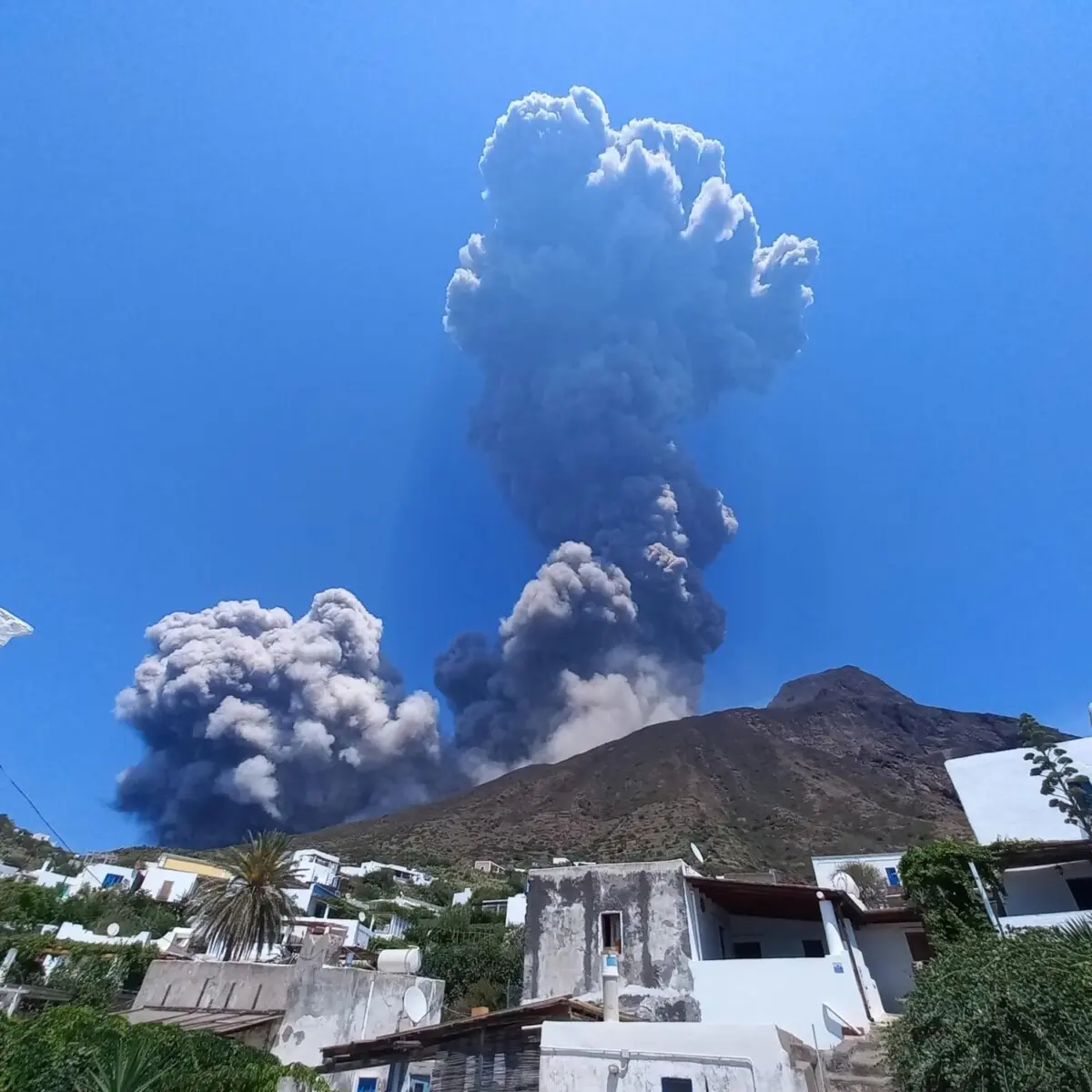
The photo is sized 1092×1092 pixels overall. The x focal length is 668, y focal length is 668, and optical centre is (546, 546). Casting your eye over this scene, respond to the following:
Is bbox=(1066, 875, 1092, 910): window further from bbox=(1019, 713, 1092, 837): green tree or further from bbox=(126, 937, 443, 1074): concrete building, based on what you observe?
bbox=(126, 937, 443, 1074): concrete building

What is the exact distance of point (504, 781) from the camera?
123312mm

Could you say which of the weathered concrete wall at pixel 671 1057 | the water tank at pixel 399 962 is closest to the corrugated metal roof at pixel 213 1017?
the water tank at pixel 399 962

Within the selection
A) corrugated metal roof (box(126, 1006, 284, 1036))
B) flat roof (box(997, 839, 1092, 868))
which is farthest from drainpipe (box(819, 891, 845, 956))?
corrugated metal roof (box(126, 1006, 284, 1036))

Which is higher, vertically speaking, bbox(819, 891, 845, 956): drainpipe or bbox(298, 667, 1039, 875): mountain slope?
bbox(298, 667, 1039, 875): mountain slope

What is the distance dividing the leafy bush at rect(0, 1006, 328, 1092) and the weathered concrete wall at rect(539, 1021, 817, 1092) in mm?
5310

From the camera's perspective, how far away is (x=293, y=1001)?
17.0 m

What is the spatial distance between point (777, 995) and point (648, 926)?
4.06m

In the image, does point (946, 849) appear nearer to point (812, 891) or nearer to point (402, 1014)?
point (812, 891)

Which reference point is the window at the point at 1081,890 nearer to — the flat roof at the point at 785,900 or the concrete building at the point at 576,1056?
the flat roof at the point at 785,900

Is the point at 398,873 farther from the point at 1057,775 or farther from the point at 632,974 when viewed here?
the point at 1057,775

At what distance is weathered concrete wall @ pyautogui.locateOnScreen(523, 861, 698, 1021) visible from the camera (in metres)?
19.5

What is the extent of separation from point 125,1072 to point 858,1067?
14.3m

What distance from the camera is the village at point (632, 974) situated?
1119 centimetres

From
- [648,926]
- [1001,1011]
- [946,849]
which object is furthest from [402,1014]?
[946,849]
